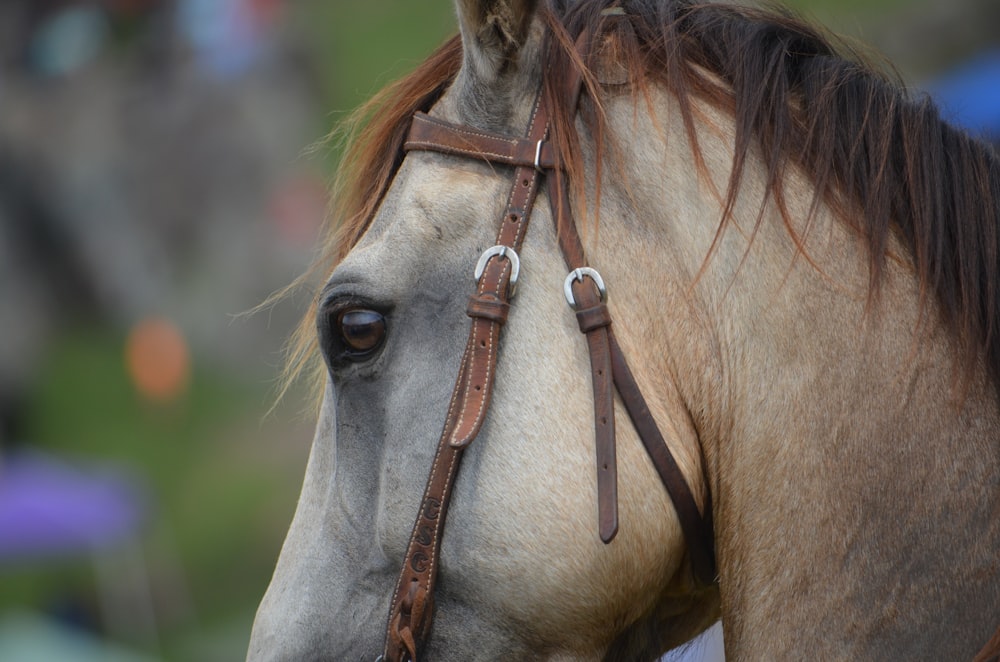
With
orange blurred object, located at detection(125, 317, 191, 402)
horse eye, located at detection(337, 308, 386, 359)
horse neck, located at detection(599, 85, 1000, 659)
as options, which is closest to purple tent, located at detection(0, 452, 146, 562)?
orange blurred object, located at detection(125, 317, 191, 402)

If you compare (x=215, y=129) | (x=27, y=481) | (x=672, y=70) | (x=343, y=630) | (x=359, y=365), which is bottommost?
(x=27, y=481)

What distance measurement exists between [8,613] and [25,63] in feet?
36.7

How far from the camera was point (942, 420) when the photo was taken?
6.59ft

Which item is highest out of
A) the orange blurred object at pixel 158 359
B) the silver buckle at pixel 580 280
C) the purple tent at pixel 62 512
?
the silver buckle at pixel 580 280

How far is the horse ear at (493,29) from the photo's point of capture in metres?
2.21

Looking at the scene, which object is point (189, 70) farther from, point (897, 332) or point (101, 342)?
point (897, 332)

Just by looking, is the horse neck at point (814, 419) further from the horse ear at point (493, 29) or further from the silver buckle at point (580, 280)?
the horse ear at point (493, 29)

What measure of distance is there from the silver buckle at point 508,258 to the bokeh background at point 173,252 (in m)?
8.99

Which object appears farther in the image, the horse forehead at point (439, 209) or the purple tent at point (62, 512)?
the purple tent at point (62, 512)

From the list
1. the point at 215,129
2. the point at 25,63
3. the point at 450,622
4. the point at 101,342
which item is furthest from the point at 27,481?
the point at 25,63

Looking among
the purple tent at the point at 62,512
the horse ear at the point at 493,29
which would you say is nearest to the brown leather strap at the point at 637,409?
the horse ear at the point at 493,29

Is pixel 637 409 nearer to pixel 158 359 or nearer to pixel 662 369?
pixel 662 369

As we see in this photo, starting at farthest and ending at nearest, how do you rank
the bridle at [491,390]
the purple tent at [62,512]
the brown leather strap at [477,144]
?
the purple tent at [62,512] → the brown leather strap at [477,144] → the bridle at [491,390]

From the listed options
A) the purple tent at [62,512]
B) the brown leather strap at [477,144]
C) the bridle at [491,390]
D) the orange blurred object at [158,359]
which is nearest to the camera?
the bridle at [491,390]
